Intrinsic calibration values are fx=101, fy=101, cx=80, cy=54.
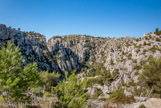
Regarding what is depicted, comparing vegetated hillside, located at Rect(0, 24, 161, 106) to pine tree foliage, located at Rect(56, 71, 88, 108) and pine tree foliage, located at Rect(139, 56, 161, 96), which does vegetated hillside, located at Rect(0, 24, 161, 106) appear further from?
pine tree foliage, located at Rect(56, 71, 88, 108)

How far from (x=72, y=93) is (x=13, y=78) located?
13.8 feet

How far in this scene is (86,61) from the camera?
182 metres

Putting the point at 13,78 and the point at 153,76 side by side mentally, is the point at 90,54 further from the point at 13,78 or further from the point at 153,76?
the point at 13,78

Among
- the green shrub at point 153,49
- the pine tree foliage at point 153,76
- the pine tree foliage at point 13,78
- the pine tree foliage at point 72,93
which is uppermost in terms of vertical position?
the green shrub at point 153,49

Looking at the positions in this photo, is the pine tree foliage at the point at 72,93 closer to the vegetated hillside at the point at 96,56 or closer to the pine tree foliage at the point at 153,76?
the vegetated hillside at the point at 96,56

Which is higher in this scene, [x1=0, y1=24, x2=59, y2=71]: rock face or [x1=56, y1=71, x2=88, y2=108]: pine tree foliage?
[x1=0, y1=24, x2=59, y2=71]: rock face

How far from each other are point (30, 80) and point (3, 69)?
200cm

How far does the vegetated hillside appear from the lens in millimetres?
45219

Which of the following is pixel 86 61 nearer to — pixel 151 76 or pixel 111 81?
pixel 111 81

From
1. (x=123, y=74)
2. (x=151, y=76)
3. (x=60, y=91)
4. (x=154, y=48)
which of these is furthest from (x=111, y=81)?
(x=60, y=91)

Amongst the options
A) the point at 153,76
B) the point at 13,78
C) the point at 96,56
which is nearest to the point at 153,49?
the point at 153,76

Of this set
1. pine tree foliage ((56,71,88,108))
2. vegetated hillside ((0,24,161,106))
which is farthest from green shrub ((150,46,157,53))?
pine tree foliage ((56,71,88,108))

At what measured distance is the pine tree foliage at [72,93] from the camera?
7.03 meters

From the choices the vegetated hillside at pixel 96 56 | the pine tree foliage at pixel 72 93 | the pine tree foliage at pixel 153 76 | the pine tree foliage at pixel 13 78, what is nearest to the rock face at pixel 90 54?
the vegetated hillside at pixel 96 56
